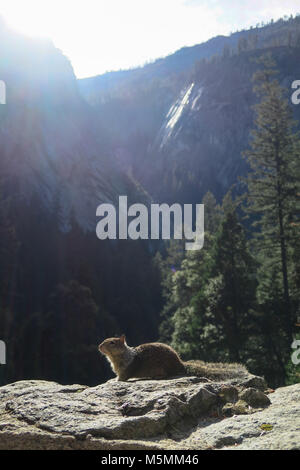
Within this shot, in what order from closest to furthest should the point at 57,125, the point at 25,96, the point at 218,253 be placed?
the point at 218,253
the point at 25,96
the point at 57,125

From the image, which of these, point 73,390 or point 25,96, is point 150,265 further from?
point 73,390

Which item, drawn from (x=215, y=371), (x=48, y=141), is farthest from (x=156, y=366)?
(x=48, y=141)

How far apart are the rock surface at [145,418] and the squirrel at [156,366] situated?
75cm

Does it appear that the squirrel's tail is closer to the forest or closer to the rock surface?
the rock surface

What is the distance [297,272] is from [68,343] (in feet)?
55.8

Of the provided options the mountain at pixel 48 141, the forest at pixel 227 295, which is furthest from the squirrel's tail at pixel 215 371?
the mountain at pixel 48 141

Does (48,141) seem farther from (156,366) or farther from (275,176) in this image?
(156,366)

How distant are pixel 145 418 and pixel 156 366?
231 cm

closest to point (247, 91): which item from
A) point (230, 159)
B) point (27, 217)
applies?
point (230, 159)

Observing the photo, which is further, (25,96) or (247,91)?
(247,91)

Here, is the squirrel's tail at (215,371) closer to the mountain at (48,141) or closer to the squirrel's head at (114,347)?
the squirrel's head at (114,347)

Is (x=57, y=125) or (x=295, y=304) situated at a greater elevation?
(x=57, y=125)

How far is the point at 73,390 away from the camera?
19.1 feet

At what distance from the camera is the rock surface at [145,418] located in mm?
3992
